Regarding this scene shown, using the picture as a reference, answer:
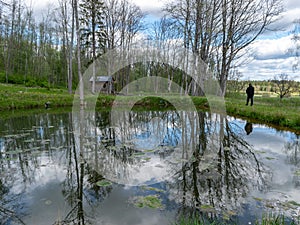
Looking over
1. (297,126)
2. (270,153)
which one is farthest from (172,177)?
(297,126)

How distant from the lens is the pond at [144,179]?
3.33 meters

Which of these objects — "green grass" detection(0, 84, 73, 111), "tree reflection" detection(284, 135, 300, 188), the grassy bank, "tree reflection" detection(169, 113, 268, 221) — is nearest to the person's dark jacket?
the grassy bank

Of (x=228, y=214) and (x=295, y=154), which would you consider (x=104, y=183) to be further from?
(x=295, y=154)

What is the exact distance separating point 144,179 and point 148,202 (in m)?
1.03

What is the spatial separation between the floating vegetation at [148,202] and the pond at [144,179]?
0.05 feet

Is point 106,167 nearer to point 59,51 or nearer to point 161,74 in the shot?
point 161,74

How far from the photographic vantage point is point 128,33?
2984 centimetres

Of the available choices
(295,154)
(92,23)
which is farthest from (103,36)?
(295,154)

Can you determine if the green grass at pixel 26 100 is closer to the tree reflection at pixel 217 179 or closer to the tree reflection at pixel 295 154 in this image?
the tree reflection at pixel 217 179

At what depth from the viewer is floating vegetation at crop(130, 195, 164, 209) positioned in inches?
140

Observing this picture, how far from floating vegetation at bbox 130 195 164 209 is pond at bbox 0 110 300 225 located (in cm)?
2

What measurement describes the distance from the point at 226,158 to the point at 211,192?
7.06ft

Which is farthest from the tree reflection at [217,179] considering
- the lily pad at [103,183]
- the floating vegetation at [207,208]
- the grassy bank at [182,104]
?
the grassy bank at [182,104]

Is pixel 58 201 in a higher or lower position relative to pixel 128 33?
lower
